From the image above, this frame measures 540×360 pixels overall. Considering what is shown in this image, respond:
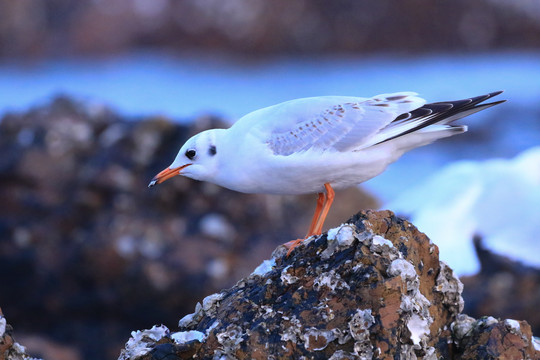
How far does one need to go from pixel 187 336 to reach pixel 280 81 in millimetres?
16489

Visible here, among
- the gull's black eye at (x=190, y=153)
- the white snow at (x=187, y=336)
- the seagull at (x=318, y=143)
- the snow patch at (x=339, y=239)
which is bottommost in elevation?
the white snow at (x=187, y=336)

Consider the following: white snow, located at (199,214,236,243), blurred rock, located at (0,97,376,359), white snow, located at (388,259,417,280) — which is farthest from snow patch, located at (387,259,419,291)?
white snow, located at (199,214,236,243)

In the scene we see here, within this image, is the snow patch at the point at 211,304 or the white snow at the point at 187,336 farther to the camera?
the snow patch at the point at 211,304

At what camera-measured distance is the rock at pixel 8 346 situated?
119 inches

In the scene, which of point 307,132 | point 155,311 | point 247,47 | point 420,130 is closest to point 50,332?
point 155,311

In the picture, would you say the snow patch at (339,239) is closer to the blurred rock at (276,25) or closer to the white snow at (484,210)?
the white snow at (484,210)

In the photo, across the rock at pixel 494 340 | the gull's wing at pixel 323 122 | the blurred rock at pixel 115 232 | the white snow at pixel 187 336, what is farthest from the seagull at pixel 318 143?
the blurred rock at pixel 115 232

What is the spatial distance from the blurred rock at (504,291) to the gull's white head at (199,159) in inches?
87.3

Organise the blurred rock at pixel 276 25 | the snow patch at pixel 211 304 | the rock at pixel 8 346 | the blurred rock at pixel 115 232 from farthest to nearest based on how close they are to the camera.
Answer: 1. the blurred rock at pixel 276 25
2. the blurred rock at pixel 115 232
3. the snow patch at pixel 211 304
4. the rock at pixel 8 346

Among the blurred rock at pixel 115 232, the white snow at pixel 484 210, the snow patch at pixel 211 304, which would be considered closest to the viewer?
the snow patch at pixel 211 304

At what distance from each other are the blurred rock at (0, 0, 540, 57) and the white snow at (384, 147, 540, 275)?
1501 centimetres

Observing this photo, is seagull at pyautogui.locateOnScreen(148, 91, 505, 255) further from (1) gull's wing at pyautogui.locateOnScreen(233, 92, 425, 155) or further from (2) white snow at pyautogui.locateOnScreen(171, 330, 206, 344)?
(2) white snow at pyautogui.locateOnScreen(171, 330, 206, 344)

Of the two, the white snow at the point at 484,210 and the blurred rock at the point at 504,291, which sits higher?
the white snow at the point at 484,210

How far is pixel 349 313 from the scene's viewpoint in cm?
279
